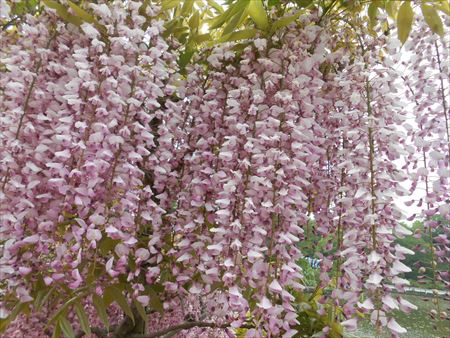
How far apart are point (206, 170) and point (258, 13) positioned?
0.37m

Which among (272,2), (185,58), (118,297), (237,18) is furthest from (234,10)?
(118,297)

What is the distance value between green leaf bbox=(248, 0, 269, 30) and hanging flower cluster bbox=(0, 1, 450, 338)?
37 millimetres

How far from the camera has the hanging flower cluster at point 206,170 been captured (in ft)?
2.94

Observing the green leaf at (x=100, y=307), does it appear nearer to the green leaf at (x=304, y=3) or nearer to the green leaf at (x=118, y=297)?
the green leaf at (x=118, y=297)

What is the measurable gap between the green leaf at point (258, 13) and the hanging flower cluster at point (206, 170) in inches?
1.4

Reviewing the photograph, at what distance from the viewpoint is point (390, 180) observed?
2.97ft

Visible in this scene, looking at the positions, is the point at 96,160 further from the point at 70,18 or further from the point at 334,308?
the point at 334,308

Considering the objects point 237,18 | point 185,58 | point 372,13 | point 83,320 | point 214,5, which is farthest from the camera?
point 214,5

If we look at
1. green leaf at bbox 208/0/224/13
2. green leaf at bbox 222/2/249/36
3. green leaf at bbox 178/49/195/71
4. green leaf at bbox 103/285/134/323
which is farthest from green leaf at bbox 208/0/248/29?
green leaf at bbox 103/285/134/323

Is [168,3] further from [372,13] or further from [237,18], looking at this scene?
[372,13]

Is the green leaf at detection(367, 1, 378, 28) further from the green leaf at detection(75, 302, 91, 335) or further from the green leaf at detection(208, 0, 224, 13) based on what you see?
the green leaf at detection(75, 302, 91, 335)

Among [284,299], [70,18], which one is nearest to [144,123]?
[70,18]

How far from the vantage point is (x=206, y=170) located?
3.37 feet

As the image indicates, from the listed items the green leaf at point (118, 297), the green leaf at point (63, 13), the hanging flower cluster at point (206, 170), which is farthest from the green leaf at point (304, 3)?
the green leaf at point (118, 297)
